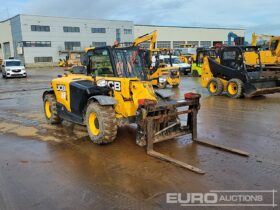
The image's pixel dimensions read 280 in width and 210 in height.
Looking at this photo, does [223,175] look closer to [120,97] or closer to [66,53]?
[120,97]

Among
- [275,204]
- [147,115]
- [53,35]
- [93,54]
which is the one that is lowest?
[275,204]

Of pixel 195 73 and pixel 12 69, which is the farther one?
pixel 12 69

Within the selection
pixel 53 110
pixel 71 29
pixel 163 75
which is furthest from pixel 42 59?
pixel 53 110

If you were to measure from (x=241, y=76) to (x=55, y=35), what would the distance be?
56.9 m

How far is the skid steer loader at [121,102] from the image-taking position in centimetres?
584

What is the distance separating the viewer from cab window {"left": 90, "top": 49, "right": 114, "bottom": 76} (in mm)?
6719

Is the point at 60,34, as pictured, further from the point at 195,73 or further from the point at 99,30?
the point at 195,73

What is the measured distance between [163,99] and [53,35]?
61004 millimetres

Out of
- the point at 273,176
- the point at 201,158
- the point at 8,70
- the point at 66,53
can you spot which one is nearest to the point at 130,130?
the point at 201,158

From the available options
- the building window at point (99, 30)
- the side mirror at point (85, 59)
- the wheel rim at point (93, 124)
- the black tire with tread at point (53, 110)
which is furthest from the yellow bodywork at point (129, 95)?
the building window at point (99, 30)

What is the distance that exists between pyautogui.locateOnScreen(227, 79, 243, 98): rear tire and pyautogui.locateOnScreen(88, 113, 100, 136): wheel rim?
791cm

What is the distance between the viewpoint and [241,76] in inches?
499

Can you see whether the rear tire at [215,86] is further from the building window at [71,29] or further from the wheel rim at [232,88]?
the building window at [71,29]

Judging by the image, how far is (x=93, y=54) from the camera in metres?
7.09
